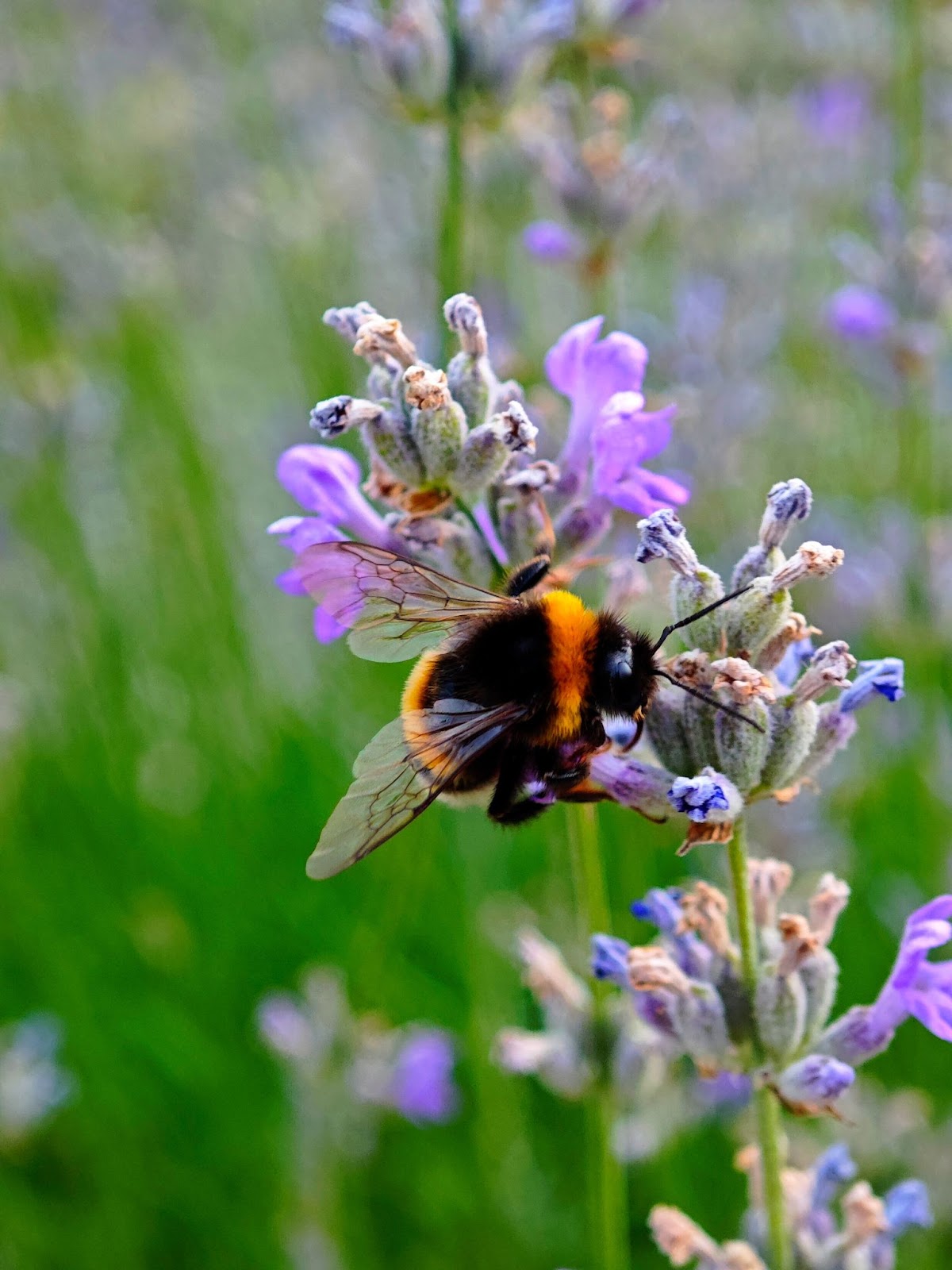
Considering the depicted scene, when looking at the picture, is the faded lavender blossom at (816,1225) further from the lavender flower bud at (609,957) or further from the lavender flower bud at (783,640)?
the lavender flower bud at (783,640)

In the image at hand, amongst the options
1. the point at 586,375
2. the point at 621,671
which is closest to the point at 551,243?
the point at 586,375

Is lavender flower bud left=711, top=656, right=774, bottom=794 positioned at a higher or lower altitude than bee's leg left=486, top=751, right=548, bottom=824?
higher

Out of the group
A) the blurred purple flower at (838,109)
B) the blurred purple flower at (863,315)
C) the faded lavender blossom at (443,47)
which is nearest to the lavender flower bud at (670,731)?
the faded lavender blossom at (443,47)

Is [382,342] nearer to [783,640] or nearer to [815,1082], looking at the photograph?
[783,640]

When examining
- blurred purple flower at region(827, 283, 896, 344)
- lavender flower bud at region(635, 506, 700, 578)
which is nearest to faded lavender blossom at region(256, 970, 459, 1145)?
lavender flower bud at region(635, 506, 700, 578)

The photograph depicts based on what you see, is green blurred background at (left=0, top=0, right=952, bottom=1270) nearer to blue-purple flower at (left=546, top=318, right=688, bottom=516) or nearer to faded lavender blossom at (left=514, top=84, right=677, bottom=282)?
faded lavender blossom at (left=514, top=84, right=677, bottom=282)

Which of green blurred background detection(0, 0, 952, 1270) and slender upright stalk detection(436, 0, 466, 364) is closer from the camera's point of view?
slender upright stalk detection(436, 0, 466, 364)

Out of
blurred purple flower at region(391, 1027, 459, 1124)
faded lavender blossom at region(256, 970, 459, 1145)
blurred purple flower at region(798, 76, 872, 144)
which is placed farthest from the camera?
blurred purple flower at region(798, 76, 872, 144)
